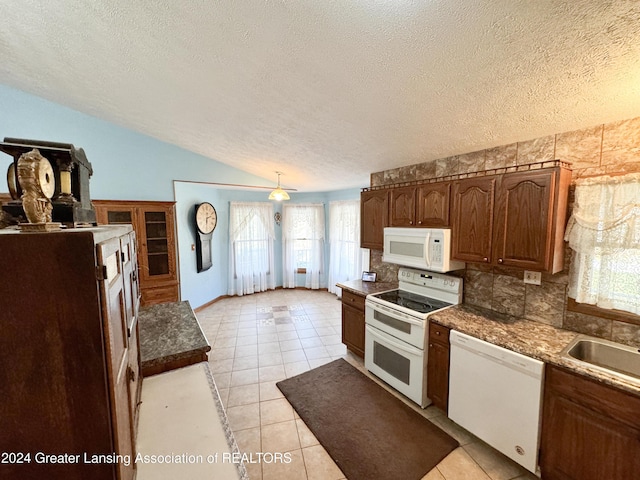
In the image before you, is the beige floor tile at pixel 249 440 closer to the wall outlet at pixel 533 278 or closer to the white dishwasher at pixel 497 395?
the white dishwasher at pixel 497 395

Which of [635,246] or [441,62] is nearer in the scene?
[441,62]

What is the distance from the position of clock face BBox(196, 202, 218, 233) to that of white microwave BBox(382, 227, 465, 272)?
10.6 ft

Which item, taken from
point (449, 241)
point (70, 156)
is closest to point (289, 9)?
point (70, 156)

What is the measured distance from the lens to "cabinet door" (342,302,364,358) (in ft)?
9.94

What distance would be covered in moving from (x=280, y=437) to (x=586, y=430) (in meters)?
1.99

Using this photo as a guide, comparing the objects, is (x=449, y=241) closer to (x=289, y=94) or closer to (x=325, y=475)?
(x=289, y=94)

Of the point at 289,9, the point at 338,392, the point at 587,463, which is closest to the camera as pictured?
the point at 289,9

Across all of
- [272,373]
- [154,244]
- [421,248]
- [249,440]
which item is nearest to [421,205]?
[421,248]

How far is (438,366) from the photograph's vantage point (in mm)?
2191

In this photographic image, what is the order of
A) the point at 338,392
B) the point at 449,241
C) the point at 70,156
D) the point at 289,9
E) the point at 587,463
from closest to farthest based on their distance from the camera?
the point at 70,156
the point at 289,9
the point at 587,463
the point at 449,241
the point at 338,392

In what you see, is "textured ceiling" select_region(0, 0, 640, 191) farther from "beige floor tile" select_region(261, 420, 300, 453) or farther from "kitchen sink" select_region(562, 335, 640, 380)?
"beige floor tile" select_region(261, 420, 300, 453)

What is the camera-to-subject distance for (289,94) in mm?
1877

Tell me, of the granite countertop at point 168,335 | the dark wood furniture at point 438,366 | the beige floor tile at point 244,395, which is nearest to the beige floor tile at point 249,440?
the beige floor tile at point 244,395

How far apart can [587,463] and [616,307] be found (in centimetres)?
97
